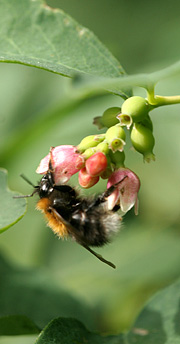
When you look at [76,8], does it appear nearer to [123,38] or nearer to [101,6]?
[101,6]

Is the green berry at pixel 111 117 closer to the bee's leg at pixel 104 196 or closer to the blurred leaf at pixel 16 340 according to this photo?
the bee's leg at pixel 104 196

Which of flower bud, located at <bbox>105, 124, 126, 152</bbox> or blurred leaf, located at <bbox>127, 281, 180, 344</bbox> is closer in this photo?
flower bud, located at <bbox>105, 124, 126, 152</bbox>

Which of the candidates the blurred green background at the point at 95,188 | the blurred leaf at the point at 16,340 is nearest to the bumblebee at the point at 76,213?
the blurred green background at the point at 95,188

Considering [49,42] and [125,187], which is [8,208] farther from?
[49,42]

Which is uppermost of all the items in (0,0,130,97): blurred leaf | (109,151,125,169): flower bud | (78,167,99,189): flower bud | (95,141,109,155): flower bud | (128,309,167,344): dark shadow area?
(0,0,130,97): blurred leaf

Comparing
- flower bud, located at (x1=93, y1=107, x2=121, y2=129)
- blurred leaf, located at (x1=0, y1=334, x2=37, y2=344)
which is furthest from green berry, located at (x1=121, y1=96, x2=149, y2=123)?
blurred leaf, located at (x1=0, y1=334, x2=37, y2=344)

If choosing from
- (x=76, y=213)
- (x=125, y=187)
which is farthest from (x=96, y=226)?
(x=125, y=187)

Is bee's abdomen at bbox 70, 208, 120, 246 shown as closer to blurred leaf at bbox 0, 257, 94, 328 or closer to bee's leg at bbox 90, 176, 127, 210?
bee's leg at bbox 90, 176, 127, 210
